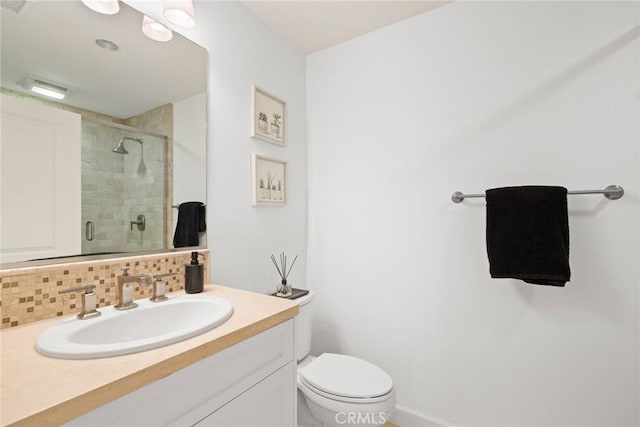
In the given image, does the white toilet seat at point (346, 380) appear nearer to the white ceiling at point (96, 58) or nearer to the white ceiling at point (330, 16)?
the white ceiling at point (96, 58)

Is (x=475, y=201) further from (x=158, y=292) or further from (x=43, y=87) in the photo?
(x=43, y=87)

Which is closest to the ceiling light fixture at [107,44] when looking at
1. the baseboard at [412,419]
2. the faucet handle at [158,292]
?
the faucet handle at [158,292]

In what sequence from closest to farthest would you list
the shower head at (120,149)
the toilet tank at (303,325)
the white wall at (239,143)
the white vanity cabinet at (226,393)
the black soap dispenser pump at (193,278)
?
the white vanity cabinet at (226,393) → the shower head at (120,149) → the black soap dispenser pump at (193,278) → the white wall at (239,143) → the toilet tank at (303,325)

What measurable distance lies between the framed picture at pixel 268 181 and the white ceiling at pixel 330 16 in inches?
30.8

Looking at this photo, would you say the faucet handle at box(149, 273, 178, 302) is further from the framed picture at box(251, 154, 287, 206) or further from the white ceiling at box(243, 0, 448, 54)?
the white ceiling at box(243, 0, 448, 54)

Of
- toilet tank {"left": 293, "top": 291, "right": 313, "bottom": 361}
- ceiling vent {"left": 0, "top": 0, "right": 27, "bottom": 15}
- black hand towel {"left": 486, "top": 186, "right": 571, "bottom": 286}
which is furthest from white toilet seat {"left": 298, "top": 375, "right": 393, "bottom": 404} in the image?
ceiling vent {"left": 0, "top": 0, "right": 27, "bottom": 15}

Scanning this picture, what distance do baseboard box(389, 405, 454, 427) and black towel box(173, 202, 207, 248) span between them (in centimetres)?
141

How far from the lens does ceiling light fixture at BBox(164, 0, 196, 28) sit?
116 centimetres

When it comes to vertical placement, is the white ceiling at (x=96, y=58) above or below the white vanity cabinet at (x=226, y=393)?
above

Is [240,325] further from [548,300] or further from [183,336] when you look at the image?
[548,300]

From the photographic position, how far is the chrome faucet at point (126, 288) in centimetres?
98

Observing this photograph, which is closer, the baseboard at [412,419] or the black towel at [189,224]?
the black towel at [189,224]

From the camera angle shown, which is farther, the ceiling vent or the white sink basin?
the ceiling vent

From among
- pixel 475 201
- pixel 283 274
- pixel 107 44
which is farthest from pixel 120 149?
pixel 475 201
